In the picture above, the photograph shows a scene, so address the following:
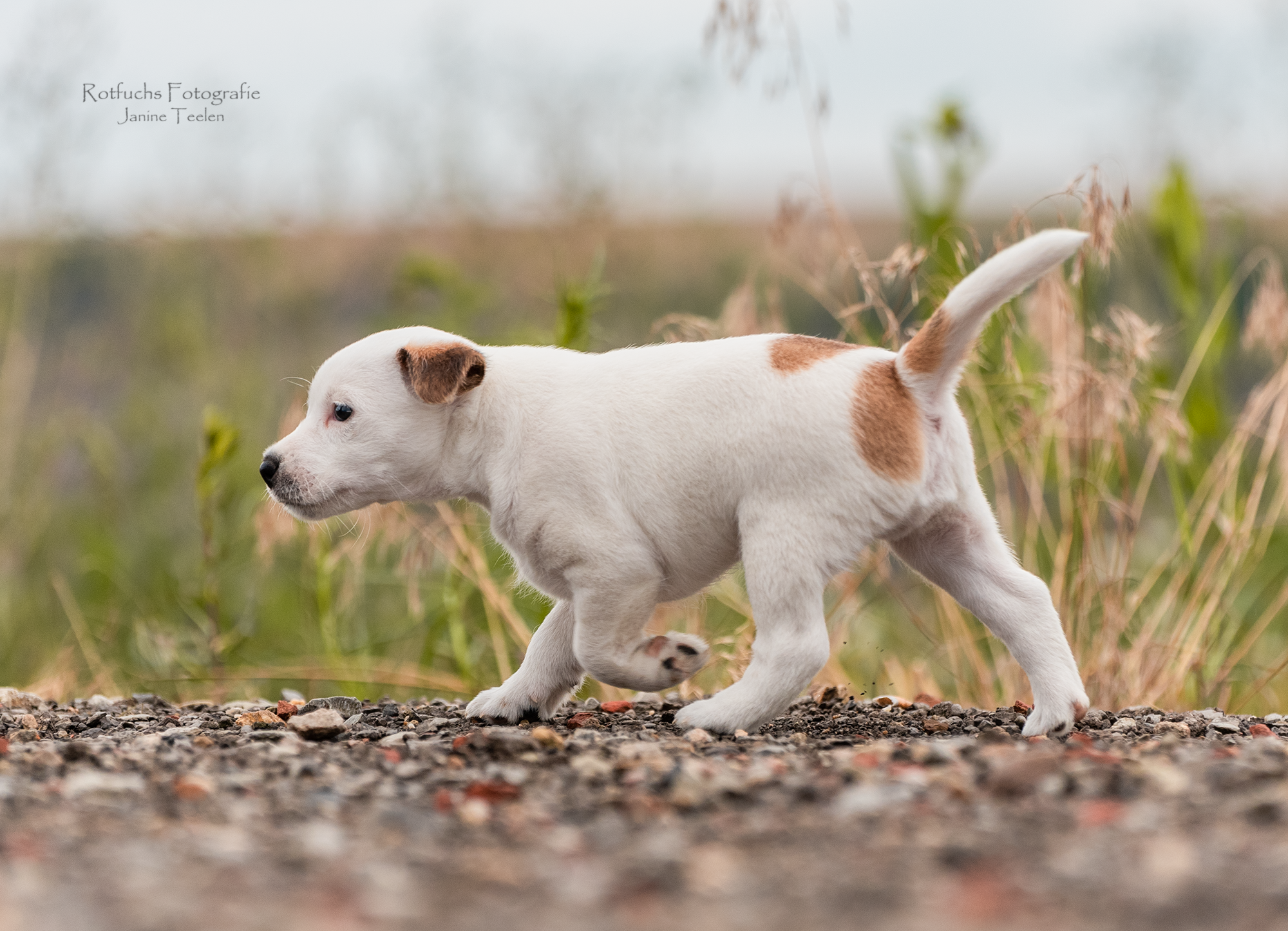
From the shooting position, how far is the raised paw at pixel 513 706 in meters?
3.89

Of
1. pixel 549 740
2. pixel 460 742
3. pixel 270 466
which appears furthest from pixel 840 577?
pixel 270 466

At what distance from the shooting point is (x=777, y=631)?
3.39 m

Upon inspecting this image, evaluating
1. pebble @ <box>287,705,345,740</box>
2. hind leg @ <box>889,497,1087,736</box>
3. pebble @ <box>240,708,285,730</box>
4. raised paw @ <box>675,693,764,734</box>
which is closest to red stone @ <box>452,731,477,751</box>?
pebble @ <box>287,705,345,740</box>

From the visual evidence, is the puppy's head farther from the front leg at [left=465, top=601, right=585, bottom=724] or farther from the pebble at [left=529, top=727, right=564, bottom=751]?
the pebble at [left=529, top=727, right=564, bottom=751]

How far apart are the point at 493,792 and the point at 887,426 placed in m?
1.48

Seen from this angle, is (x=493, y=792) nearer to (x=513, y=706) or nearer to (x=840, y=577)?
(x=513, y=706)

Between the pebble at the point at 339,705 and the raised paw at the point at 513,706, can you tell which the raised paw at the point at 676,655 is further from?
the pebble at the point at 339,705

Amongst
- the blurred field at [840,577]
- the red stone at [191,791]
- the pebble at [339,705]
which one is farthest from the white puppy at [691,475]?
the red stone at [191,791]

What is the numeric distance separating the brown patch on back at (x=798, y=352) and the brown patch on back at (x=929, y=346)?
205 mm

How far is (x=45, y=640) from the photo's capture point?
6.92 m

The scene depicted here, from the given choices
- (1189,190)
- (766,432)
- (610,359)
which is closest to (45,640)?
(610,359)

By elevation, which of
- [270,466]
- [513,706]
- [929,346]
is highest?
[929,346]

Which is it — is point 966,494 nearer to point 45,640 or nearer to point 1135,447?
point 1135,447

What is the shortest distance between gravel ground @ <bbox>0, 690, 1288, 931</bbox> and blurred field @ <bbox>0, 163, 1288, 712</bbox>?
159 cm
